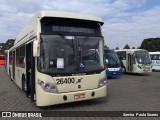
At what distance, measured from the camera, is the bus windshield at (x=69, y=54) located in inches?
375

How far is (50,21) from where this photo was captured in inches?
392

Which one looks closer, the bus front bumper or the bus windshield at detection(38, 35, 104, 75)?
the bus front bumper

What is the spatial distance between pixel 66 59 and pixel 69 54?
219 mm

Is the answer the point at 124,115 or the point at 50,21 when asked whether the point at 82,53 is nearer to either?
the point at 50,21

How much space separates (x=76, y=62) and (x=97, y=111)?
182 centimetres

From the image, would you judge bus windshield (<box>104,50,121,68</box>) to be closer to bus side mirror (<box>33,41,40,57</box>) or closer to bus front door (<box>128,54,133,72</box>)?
bus front door (<box>128,54,133,72</box>)

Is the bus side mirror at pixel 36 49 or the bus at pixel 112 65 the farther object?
the bus at pixel 112 65

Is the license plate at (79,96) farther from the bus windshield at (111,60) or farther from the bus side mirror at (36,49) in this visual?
the bus windshield at (111,60)

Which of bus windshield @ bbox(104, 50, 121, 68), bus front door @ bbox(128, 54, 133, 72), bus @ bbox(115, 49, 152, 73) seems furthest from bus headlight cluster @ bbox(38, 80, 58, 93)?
bus front door @ bbox(128, 54, 133, 72)

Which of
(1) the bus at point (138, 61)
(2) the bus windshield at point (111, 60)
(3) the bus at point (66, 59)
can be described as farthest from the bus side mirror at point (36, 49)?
(1) the bus at point (138, 61)

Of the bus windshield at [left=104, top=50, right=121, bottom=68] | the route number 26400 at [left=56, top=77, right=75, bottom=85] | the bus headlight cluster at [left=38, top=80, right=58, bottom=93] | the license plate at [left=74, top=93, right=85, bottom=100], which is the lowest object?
the license plate at [left=74, top=93, right=85, bottom=100]

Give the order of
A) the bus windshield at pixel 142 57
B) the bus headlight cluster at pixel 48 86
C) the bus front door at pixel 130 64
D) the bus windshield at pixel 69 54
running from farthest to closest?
the bus front door at pixel 130 64
the bus windshield at pixel 142 57
the bus windshield at pixel 69 54
the bus headlight cluster at pixel 48 86

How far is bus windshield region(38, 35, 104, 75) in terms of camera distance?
9.53 metres

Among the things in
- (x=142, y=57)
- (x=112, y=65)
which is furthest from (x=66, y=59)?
(x=142, y=57)
